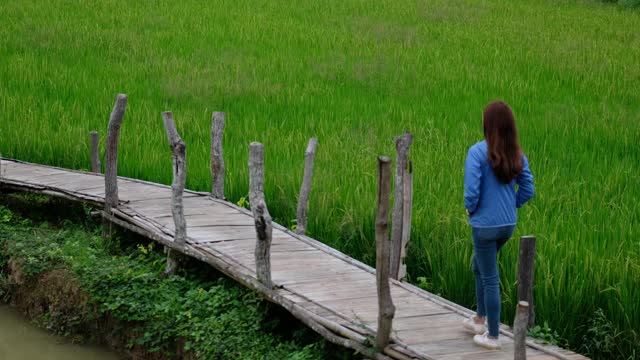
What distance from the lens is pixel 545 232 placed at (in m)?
6.68

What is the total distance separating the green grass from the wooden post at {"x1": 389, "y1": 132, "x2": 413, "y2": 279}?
42cm

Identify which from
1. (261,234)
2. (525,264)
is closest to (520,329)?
(525,264)

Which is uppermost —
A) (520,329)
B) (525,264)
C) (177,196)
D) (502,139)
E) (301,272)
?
(502,139)

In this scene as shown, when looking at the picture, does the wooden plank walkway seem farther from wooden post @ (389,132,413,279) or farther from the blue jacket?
the blue jacket

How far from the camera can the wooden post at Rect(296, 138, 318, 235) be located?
273 inches

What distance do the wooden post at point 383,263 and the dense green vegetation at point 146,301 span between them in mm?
634

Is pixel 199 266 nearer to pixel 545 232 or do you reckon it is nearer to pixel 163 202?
pixel 163 202

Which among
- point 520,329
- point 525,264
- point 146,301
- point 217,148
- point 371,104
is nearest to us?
point 520,329

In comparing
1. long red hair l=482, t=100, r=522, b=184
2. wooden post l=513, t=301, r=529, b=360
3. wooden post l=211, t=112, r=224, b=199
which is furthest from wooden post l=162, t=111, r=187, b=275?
wooden post l=513, t=301, r=529, b=360

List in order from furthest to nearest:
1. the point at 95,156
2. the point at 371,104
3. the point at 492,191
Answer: the point at 371,104
the point at 95,156
the point at 492,191

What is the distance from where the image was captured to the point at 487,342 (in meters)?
4.93

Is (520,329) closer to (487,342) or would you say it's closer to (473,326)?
(487,342)

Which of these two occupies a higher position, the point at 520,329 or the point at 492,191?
the point at 492,191

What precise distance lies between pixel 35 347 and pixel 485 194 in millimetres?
3648
